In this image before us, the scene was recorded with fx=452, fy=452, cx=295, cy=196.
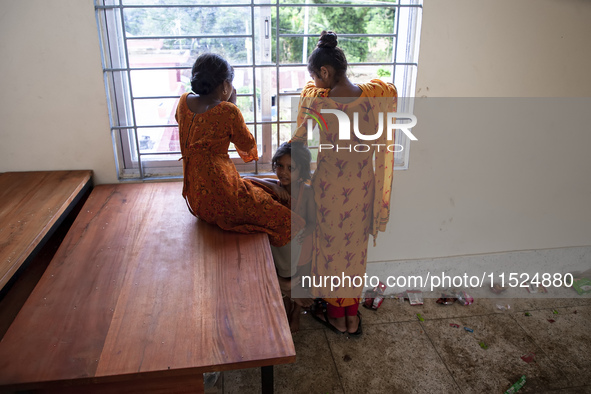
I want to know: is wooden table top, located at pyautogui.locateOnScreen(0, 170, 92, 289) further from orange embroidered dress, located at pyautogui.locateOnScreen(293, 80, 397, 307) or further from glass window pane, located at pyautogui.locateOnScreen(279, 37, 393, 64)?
glass window pane, located at pyautogui.locateOnScreen(279, 37, 393, 64)

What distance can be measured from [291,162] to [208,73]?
1.72 feet

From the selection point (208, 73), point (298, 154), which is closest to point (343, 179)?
point (298, 154)

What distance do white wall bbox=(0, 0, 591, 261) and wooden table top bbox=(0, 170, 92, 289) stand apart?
98 mm

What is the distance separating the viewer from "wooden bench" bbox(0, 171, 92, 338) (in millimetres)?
1531

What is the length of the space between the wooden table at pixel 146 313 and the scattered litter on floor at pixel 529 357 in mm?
1448

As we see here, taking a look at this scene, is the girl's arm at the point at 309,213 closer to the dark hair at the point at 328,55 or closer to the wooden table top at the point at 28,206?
the dark hair at the point at 328,55

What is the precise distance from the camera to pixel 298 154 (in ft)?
6.68

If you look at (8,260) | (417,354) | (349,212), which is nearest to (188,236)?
A: (8,260)

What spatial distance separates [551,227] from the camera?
289 centimetres

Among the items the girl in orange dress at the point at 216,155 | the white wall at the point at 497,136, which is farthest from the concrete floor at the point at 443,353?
the girl in orange dress at the point at 216,155

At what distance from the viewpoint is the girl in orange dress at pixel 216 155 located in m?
1.86

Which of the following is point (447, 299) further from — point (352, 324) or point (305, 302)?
point (305, 302)

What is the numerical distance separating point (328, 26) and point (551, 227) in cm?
190

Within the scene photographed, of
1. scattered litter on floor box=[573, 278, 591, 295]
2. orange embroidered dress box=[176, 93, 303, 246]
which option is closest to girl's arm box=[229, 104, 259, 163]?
orange embroidered dress box=[176, 93, 303, 246]
